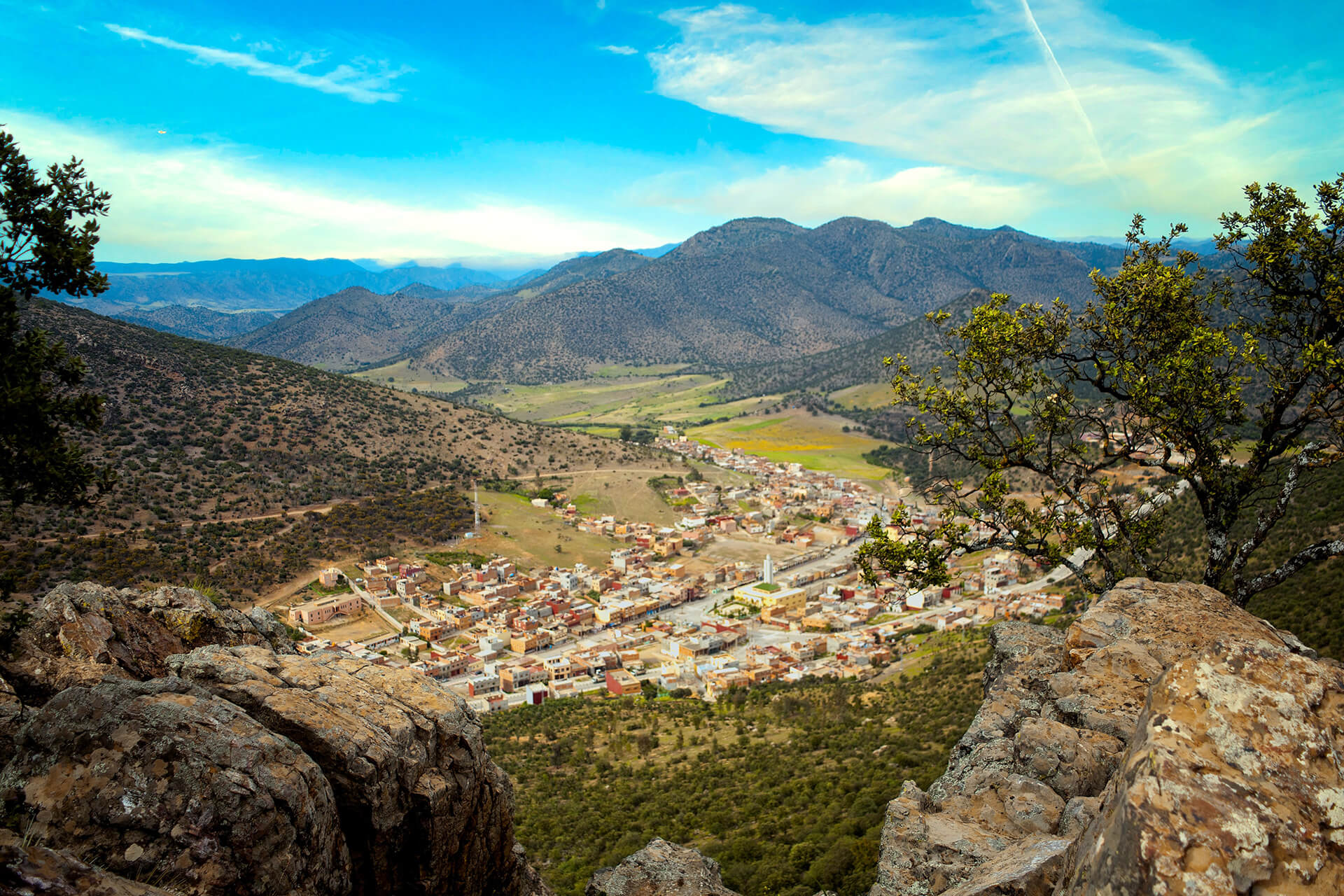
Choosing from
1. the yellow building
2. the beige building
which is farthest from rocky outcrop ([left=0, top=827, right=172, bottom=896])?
the yellow building

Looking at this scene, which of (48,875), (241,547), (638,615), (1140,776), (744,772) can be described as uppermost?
(1140,776)

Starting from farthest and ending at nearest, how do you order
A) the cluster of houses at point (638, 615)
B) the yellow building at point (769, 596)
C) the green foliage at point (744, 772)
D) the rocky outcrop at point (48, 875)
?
the yellow building at point (769, 596)
the cluster of houses at point (638, 615)
the green foliage at point (744, 772)
the rocky outcrop at point (48, 875)

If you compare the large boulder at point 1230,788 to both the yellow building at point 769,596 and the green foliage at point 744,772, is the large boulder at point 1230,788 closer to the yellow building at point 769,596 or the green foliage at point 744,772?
the green foliage at point 744,772

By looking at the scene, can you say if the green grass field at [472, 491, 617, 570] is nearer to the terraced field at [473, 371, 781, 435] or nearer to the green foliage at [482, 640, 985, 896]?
the green foliage at [482, 640, 985, 896]

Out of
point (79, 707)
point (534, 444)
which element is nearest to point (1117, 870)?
point (79, 707)

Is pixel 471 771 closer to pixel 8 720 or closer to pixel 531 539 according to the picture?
pixel 8 720

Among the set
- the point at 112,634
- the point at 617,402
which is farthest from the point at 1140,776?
the point at 617,402

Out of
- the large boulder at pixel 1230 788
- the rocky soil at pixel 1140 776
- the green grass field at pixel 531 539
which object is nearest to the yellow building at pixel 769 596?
the green grass field at pixel 531 539
